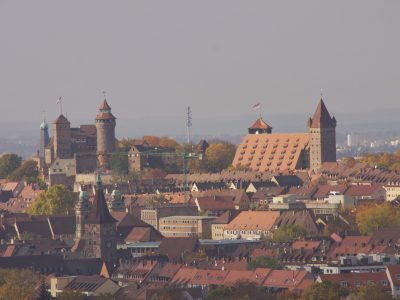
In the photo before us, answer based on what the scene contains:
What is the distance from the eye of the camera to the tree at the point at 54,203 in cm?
17425

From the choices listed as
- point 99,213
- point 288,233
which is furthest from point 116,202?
point 99,213

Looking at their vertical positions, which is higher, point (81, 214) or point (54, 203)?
point (81, 214)

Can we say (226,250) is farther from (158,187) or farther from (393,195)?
(158,187)

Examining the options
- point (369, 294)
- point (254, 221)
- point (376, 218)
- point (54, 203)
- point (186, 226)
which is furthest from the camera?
point (54, 203)

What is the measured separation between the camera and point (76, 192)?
18812cm

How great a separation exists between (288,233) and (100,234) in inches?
546

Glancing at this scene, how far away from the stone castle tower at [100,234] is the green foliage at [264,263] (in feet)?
48.1

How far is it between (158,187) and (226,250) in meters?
61.1

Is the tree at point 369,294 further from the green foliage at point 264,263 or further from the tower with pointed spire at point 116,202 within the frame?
the tower with pointed spire at point 116,202

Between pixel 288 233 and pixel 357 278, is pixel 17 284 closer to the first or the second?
pixel 357 278

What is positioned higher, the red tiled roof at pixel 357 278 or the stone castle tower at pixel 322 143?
the stone castle tower at pixel 322 143

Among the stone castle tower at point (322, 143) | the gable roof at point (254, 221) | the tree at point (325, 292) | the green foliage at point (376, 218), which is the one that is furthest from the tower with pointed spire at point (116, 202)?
the tree at point (325, 292)

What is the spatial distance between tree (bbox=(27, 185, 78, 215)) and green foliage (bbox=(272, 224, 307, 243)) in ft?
98.2

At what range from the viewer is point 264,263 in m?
118
